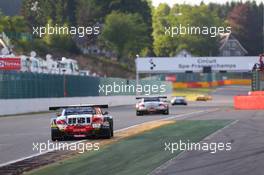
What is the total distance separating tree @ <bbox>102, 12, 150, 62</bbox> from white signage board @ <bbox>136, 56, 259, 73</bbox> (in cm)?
3103

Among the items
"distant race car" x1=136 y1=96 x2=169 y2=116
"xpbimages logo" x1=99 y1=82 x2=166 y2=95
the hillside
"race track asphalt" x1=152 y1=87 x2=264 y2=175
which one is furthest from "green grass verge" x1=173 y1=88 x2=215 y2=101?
"race track asphalt" x1=152 y1=87 x2=264 y2=175

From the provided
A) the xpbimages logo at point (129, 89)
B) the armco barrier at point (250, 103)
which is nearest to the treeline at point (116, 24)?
the xpbimages logo at point (129, 89)

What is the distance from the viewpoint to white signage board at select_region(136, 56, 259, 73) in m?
86.4

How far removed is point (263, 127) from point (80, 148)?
1052 centimetres

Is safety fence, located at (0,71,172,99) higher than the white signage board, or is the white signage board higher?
the white signage board

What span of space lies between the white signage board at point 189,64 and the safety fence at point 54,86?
6.38 metres

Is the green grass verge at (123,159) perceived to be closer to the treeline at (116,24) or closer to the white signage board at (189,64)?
the white signage board at (189,64)

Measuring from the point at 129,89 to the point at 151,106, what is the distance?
116 feet

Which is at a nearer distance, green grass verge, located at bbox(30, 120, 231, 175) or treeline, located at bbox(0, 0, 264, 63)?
green grass verge, located at bbox(30, 120, 231, 175)

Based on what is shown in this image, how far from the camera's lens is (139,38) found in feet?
401

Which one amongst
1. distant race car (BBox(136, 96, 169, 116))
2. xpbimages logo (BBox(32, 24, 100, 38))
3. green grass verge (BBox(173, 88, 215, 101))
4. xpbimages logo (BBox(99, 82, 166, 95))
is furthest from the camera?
green grass verge (BBox(173, 88, 215, 101))

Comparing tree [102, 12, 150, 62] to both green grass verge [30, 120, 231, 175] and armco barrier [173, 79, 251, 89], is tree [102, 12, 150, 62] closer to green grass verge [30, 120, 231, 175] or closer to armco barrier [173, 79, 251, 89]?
armco barrier [173, 79, 251, 89]

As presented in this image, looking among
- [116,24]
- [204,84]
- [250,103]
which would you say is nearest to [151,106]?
[250,103]

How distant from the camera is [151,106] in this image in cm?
4656
